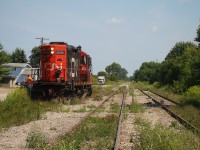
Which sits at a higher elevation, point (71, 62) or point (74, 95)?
point (71, 62)

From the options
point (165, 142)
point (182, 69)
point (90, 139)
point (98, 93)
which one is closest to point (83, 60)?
point (98, 93)

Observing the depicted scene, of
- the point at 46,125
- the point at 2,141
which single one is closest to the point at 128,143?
the point at 2,141

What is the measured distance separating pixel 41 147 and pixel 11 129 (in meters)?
3.76

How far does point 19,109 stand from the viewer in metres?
15.8

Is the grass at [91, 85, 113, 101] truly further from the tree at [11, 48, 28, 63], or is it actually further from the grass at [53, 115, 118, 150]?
the tree at [11, 48, 28, 63]

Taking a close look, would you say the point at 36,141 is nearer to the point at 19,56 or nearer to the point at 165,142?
the point at 165,142

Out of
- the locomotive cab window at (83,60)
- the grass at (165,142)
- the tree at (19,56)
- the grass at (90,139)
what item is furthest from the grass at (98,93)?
the tree at (19,56)

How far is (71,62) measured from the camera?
23031 mm

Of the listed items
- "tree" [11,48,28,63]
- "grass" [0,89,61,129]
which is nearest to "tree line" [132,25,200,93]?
"grass" [0,89,61,129]

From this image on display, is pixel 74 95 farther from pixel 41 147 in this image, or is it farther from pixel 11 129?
pixel 41 147

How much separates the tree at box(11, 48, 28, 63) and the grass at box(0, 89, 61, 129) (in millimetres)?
86159

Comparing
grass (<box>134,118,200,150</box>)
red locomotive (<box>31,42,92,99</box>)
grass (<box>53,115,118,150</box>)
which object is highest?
red locomotive (<box>31,42,92,99</box>)

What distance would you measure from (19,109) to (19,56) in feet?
299

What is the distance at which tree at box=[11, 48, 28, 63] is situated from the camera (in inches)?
4065
